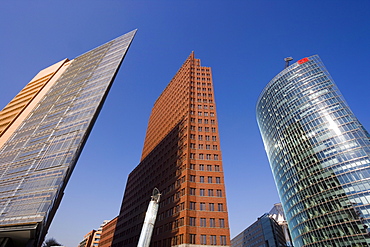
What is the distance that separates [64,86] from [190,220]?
72.5 m

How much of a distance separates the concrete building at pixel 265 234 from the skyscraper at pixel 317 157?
1213 inches

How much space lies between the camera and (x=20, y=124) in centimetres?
7606

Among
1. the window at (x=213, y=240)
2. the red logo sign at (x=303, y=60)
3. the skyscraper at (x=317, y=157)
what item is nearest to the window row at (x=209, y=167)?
the window at (x=213, y=240)

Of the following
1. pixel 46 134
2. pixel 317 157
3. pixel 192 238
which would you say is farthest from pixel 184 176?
pixel 317 157

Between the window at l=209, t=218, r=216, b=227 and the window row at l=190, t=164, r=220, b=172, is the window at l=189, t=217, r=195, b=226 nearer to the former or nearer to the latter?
the window at l=209, t=218, r=216, b=227

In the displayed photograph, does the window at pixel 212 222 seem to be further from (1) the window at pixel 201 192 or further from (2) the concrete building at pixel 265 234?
(2) the concrete building at pixel 265 234

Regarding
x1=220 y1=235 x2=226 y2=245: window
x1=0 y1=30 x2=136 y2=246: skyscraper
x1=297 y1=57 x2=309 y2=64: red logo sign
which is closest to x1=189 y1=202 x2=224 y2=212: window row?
x1=220 y1=235 x2=226 y2=245: window

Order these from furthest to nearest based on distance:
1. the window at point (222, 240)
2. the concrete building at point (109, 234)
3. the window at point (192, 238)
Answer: the concrete building at point (109, 234) → the window at point (222, 240) → the window at point (192, 238)

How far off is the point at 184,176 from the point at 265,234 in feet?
333

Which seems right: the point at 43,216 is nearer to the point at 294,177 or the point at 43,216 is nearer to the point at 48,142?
the point at 48,142

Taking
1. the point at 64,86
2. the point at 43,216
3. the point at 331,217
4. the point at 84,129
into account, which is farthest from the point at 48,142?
the point at 331,217

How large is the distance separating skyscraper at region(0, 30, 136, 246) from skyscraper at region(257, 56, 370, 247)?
83114mm

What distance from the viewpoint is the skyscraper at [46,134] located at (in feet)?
137

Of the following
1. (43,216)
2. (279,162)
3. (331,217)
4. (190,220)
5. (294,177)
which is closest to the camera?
(43,216)
